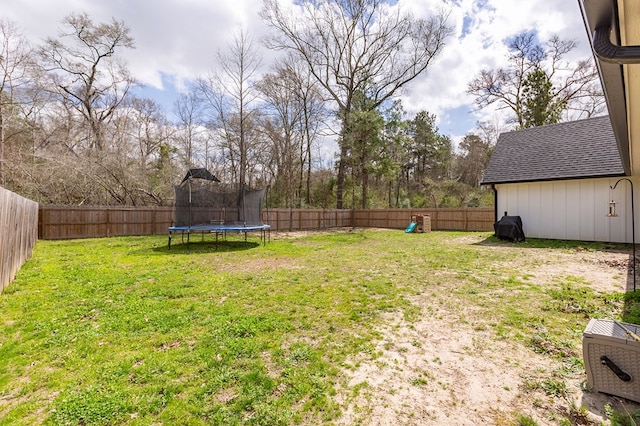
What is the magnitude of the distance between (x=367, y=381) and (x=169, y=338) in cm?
184

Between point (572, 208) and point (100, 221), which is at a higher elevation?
point (572, 208)

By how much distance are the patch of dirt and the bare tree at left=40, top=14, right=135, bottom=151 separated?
53.0 ft

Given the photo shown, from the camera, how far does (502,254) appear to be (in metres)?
7.00

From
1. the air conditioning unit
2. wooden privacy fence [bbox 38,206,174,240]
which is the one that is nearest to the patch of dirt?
the air conditioning unit

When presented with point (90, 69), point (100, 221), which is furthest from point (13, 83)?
point (100, 221)

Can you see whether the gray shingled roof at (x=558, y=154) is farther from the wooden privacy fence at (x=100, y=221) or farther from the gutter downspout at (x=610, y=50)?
the wooden privacy fence at (x=100, y=221)

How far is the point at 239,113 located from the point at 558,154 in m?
13.9

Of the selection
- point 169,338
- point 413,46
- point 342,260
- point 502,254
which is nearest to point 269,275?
point 342,260

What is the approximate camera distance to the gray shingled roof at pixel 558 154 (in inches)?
340

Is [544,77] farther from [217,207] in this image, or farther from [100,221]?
[100,221]

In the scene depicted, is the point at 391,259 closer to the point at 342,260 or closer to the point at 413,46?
the point at 342,260

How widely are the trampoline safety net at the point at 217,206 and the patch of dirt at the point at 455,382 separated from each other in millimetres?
7138

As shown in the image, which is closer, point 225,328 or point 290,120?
point 225,328

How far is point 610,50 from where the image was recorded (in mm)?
1474
